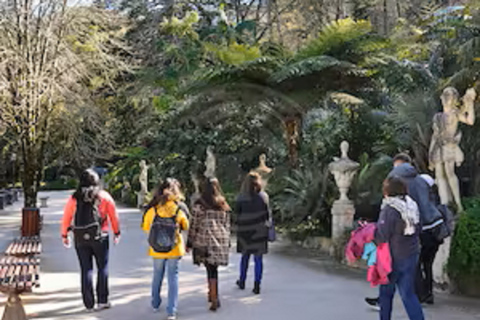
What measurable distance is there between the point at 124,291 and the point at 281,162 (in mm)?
8821

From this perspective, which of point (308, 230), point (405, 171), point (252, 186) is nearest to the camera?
point (405, 171)

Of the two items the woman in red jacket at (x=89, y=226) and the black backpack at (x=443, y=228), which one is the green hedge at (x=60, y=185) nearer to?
the woman in red jacket at (x=89, y=226)

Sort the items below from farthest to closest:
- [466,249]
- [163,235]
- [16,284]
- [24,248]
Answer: [24,248] → [466,249] → [163,235] → [16,284]

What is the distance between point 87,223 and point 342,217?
4.63 metres

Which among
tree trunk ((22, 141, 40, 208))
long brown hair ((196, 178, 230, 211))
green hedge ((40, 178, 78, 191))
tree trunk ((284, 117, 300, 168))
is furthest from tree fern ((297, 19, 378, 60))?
green hedge ((40, 178, 78, 191))

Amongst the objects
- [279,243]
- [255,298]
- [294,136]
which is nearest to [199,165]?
[294,136]

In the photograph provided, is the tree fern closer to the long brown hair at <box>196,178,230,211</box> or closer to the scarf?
the long brown hair at <box>196,178,230,211</box>

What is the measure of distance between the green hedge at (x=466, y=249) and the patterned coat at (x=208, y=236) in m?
2.69

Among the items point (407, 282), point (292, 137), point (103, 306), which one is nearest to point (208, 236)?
point (103, 306)

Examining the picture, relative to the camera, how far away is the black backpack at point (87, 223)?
5.52 m

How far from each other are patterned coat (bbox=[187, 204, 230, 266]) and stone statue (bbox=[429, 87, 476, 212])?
2.91 metres

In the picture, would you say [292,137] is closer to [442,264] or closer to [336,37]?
[336,37]

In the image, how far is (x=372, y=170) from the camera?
975 centimetres

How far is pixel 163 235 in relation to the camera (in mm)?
5258
